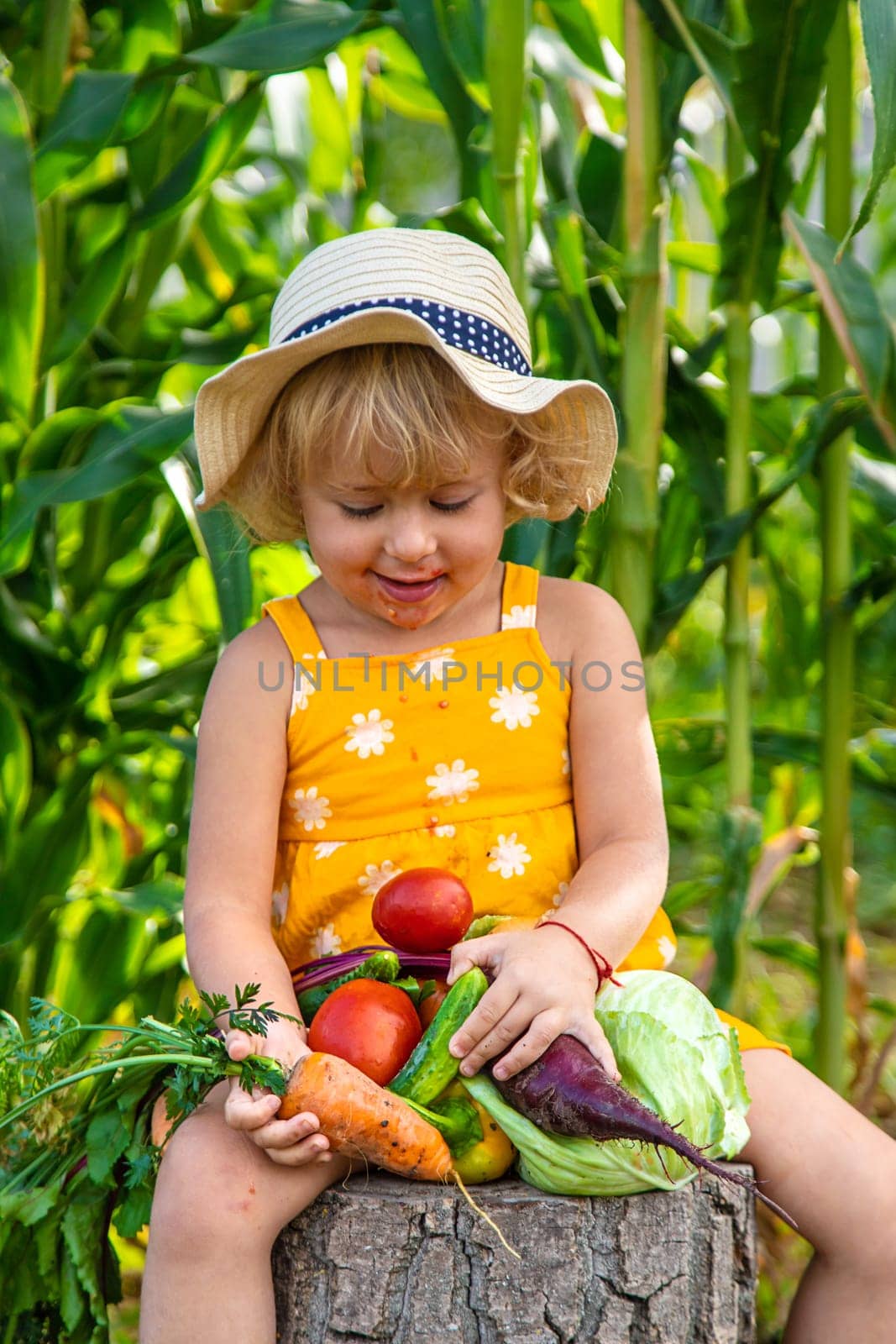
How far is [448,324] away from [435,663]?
1.28 feet

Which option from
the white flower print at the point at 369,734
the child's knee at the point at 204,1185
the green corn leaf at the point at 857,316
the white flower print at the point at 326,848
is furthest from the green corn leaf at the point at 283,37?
the child's knee at the point at 204,1185

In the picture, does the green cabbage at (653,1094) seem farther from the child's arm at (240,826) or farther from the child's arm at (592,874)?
the child's arm at (240,826)

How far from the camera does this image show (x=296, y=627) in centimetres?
162

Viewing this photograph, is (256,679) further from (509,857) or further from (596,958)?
(596,958)

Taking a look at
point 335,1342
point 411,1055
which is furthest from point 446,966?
point 335,1342

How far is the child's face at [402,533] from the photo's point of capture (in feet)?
4.66

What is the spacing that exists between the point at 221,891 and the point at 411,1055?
1.01ft

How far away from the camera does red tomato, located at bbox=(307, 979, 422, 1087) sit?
1.27 m

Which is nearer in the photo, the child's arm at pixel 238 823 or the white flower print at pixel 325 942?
the child's arm at pixel 238 823

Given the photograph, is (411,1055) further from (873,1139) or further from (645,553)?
(645,553)

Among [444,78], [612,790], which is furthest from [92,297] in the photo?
[612,790]

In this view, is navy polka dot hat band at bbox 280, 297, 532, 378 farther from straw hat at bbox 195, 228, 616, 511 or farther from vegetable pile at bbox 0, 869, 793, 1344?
vegetable pile at bbox 0, 869, 793, 1344

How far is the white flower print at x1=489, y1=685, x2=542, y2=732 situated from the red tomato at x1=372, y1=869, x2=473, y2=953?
0.84 feet

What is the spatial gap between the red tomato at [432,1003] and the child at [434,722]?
0.29 ft
